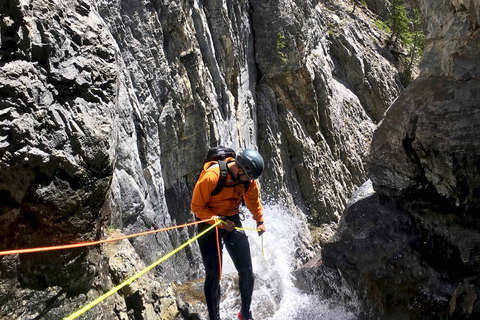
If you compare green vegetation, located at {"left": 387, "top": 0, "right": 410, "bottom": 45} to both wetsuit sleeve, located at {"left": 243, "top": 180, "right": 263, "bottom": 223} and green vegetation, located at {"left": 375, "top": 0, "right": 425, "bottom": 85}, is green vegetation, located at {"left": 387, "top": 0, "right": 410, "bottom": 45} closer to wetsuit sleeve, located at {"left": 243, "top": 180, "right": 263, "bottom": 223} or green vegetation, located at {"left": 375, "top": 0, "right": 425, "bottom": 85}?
green vegetation, located at {"left": 375, "top": 0, "right": 425, "bottom": 85}

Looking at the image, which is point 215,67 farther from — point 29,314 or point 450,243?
point 29,314

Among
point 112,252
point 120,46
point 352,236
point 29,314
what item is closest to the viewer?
point 29,314

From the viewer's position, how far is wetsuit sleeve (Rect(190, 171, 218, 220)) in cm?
493

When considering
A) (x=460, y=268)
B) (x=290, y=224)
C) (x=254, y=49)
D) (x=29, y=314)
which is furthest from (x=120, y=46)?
(x=290, y=224)

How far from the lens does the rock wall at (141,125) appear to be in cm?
345

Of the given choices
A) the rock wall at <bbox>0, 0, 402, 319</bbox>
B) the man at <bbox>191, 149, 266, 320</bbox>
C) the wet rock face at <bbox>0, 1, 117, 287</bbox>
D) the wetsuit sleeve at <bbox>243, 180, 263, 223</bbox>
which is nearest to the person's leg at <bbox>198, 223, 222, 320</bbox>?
the man at <bbox>191, 149, 266, 320</bbox>

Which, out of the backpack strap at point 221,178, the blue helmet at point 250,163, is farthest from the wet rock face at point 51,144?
the blue helmet at point 250,163

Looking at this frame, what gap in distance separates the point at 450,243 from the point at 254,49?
12.5 metres

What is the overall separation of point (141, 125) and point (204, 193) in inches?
134

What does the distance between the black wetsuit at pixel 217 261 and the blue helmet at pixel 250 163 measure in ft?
2.65

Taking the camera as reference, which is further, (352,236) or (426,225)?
(352,236)

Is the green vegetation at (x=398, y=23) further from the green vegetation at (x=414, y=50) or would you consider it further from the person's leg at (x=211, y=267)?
the person's leg at (x=211, y=267)

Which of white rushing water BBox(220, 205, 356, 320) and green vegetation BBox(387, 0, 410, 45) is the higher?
green vegetation BBox(387, 0, 410, 45)

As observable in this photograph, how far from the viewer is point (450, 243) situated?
5.86 metres
